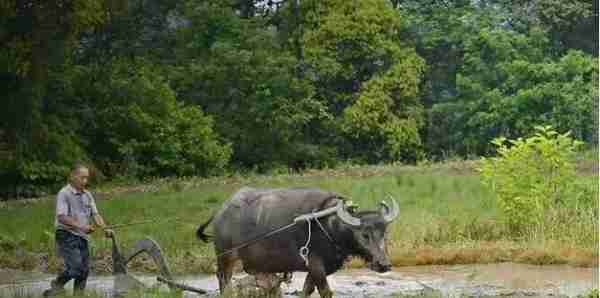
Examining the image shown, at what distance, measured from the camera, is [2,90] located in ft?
70.6

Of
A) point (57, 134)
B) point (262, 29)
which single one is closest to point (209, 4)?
point (262, 29)

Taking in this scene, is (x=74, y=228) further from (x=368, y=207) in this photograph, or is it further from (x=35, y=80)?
(x=35, y=80)

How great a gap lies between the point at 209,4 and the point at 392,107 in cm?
565

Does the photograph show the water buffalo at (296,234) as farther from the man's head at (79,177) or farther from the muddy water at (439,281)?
the man's head at (79,177)

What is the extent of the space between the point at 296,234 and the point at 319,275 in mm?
492

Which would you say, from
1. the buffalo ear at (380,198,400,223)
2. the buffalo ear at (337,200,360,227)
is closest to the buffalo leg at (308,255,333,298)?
the buffalo ear at (337,200,360,227)

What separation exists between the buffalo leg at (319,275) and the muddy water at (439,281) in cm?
135

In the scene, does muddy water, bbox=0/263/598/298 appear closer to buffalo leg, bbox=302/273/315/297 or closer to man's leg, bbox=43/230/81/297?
man's leg, bbox=43/230/81/297

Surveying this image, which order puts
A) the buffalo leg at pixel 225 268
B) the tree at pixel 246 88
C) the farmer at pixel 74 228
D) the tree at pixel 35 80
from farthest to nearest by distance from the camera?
the tree at pixel 246 88
the tree at pixel 35 80
the buffalo leg at pixel 225 268
the farmer at pixel 74 228

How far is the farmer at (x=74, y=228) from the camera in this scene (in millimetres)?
9742

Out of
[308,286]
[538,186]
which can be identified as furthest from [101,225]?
[538,186]

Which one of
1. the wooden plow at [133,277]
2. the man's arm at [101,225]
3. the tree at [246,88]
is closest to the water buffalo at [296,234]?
the wooden plow at [133,277]

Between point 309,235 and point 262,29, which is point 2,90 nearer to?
point 262,29

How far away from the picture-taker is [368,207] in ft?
54.9
